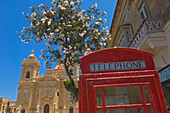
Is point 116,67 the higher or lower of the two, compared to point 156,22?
lower

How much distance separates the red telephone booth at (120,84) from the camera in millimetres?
2258

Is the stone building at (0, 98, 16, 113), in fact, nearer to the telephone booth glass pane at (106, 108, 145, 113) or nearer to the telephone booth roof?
the telephone booth roof

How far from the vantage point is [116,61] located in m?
2.54

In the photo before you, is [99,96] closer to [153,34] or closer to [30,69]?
[153,34]

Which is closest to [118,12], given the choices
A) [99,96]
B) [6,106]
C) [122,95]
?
[122,95]

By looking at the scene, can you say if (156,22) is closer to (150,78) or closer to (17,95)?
(150,78)

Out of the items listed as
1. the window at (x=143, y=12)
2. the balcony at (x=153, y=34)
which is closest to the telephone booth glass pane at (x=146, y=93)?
the balcony at (x=153, y=34)

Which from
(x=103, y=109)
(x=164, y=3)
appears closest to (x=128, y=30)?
Answer: (x=164, y=3)

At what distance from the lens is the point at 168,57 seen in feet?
16.5

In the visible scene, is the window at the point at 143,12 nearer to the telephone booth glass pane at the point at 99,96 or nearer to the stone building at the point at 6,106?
the telephone booth glass pane at the point at 99,96

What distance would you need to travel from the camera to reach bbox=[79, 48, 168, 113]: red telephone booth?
7.41 feet

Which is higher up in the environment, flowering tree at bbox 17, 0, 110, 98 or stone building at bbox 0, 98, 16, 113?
flowering tree at bbox 17, 0, 110, 98

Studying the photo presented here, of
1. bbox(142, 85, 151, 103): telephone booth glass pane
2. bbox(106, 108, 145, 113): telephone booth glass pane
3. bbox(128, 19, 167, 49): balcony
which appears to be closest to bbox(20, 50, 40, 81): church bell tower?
bbox(128, 19, 167, 49): balcony

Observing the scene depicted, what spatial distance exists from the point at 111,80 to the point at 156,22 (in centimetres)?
427
